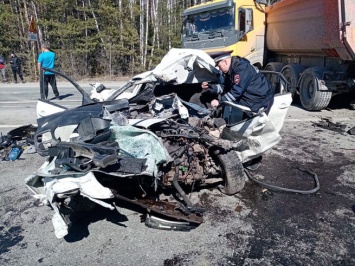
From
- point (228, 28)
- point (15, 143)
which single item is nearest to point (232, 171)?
point (15, 143)

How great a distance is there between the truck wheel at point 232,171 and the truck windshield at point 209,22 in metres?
6.00

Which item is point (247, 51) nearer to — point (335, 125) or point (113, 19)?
point (335, 125)

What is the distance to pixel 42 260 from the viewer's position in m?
2.29

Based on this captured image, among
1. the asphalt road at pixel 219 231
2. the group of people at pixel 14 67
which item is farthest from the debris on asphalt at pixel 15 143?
the group of people at pixel 14 67

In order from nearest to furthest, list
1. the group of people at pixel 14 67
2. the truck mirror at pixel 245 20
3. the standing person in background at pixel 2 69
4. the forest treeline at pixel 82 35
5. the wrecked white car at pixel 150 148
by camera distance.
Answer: the wrecked white car at pixel 150 148
the truck mirror at pixel 245 20
the group of people at pixel 14 67
the standing person in background at pixel 2 69
the forest treeline at pixel 82 35

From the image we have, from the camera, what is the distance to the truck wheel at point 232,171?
3.07 metres

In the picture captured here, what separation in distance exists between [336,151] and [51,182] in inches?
160

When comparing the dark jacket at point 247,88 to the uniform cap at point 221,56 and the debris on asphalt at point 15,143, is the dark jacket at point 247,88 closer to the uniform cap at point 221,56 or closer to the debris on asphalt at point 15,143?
the uniform cap at point 221,56

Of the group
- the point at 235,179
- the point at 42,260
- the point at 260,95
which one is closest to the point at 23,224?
the point at 42,260

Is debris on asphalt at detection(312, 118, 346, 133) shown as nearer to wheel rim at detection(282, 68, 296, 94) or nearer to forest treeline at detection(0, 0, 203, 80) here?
wheel rim at detection(282, 68, 296, 94)

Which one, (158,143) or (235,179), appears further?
(235,179)

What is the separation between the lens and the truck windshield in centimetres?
817

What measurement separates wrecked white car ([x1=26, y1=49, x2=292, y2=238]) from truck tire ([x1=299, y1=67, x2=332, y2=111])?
3.40m

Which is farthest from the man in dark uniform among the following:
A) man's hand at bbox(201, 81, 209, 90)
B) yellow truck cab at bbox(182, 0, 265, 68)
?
yellow truck cab at bbox(182, 0, 265, 68)
